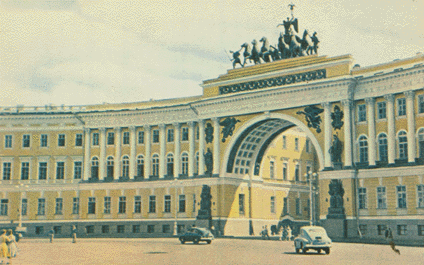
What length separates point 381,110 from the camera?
184 ft

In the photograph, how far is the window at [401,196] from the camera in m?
53.3

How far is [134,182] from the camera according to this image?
73.1 meters

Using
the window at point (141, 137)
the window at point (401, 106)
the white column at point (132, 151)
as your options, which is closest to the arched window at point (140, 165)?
the white column at point (132, 151)

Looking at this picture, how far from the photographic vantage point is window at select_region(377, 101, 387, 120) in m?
55.9

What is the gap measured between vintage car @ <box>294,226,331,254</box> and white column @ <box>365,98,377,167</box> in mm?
21467

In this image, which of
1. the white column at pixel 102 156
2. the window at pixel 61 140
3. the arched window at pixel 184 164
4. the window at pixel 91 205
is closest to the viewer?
the arched window at pixel 184 164

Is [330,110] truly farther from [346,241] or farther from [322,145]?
[346,241]

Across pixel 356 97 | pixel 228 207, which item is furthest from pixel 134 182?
pixel 356 97

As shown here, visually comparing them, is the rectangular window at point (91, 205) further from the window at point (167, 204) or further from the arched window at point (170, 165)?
the arched window at point (170, 165)

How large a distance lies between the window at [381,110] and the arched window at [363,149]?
2.46 metres

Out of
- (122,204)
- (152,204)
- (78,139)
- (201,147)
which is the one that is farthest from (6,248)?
(78,139)

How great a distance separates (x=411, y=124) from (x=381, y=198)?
23.8ft

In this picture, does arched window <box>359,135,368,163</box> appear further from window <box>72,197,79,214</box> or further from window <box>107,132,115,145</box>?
window <box>72,197,79,214</box>

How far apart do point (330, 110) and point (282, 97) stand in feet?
19.1
